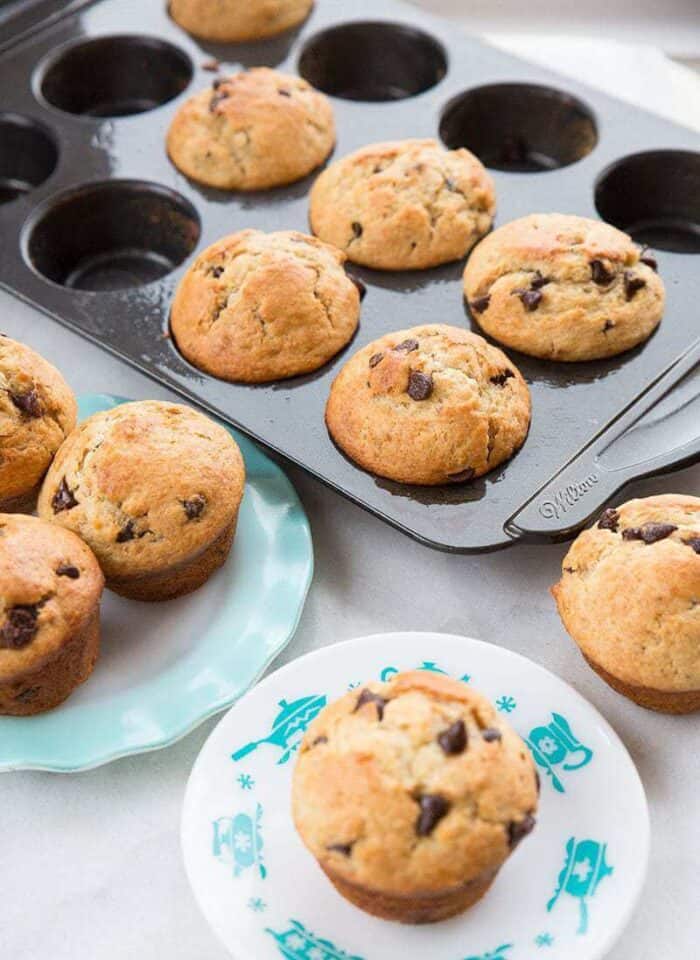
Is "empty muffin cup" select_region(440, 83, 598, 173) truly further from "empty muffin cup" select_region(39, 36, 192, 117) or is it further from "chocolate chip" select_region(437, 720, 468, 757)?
"chocolate chip" select_region(437, 720, 468, 757)

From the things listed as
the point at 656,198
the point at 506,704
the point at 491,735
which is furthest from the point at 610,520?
the point at 656,198

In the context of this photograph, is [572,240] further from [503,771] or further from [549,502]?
[503,771]

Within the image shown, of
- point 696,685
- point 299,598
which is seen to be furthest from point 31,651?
point 696,685

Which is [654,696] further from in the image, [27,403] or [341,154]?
[341,154]

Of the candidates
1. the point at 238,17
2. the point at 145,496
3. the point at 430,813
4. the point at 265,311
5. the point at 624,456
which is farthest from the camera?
the point at 238,17

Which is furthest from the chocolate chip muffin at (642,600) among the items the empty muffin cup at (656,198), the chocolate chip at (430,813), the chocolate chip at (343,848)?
the empty muffin cup at (656,198)

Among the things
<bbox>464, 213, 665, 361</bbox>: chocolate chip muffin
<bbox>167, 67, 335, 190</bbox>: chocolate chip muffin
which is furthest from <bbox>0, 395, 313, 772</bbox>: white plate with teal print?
<bbox>167, 67, 335, 190</bbox>: chocolate chip muffin
